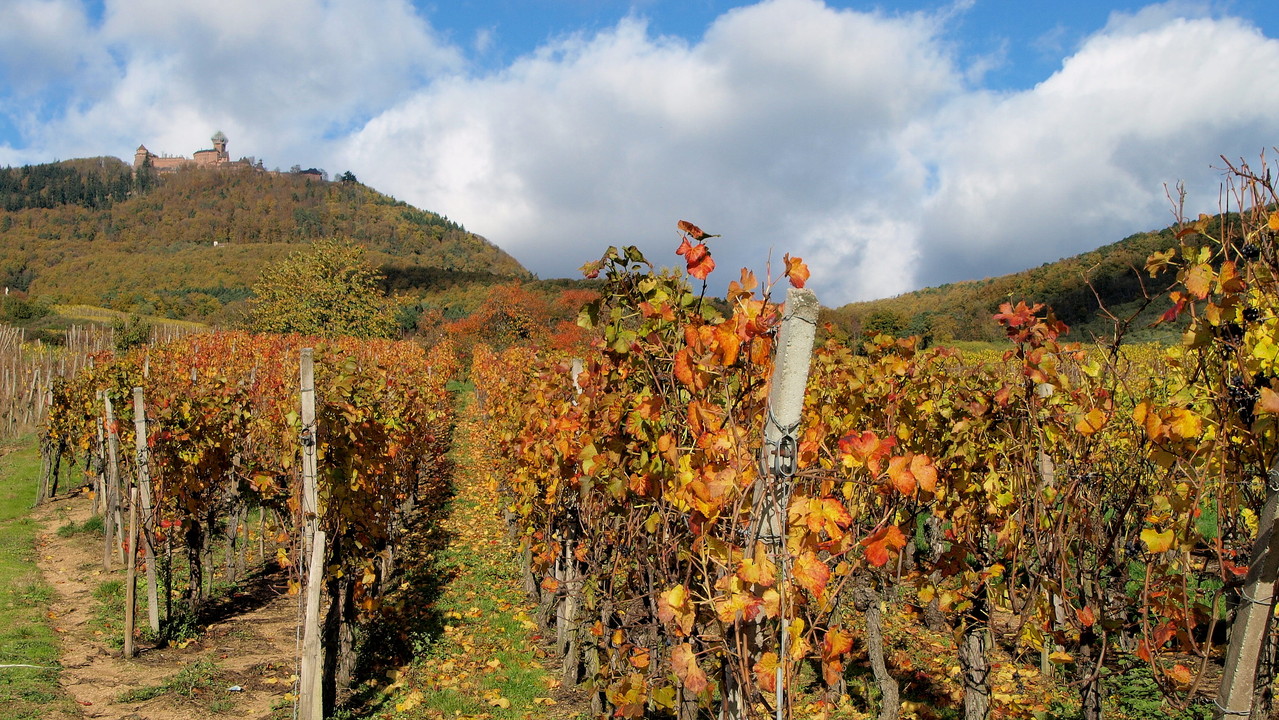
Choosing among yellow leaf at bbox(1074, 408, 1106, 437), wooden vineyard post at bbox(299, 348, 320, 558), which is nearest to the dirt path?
wooden vineyard post at bbox(299, 348, 320, 558)

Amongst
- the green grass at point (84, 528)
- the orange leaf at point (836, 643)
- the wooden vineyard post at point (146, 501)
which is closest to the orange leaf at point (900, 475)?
the orange leaf at point (836, 643)

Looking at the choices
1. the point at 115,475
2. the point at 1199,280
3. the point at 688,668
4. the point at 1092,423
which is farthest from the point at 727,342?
the point at 115,475

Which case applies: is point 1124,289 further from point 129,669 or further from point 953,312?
point 129,669

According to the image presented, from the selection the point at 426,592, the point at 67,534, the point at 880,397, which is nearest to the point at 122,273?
the point at 67,534

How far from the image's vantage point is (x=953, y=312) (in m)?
46.7

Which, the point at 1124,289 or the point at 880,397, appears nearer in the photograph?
the point at 880,397

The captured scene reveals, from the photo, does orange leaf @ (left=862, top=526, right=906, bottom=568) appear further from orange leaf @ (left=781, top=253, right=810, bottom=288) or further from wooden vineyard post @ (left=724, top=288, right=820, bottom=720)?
orange leaf @ (left=781, top=253, right=810, bottom=288)

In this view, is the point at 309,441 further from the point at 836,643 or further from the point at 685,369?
the point at 836,643

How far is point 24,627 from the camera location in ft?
23.5

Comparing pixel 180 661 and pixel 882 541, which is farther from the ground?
pixel 882 541

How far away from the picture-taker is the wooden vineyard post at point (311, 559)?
16.2ft

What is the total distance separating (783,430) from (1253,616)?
1413 millimetres

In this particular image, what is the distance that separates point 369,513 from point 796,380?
5.79 meters

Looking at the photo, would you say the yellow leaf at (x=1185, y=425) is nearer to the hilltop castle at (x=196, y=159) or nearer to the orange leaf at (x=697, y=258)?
the orange leaf at (x=697, y=258)
